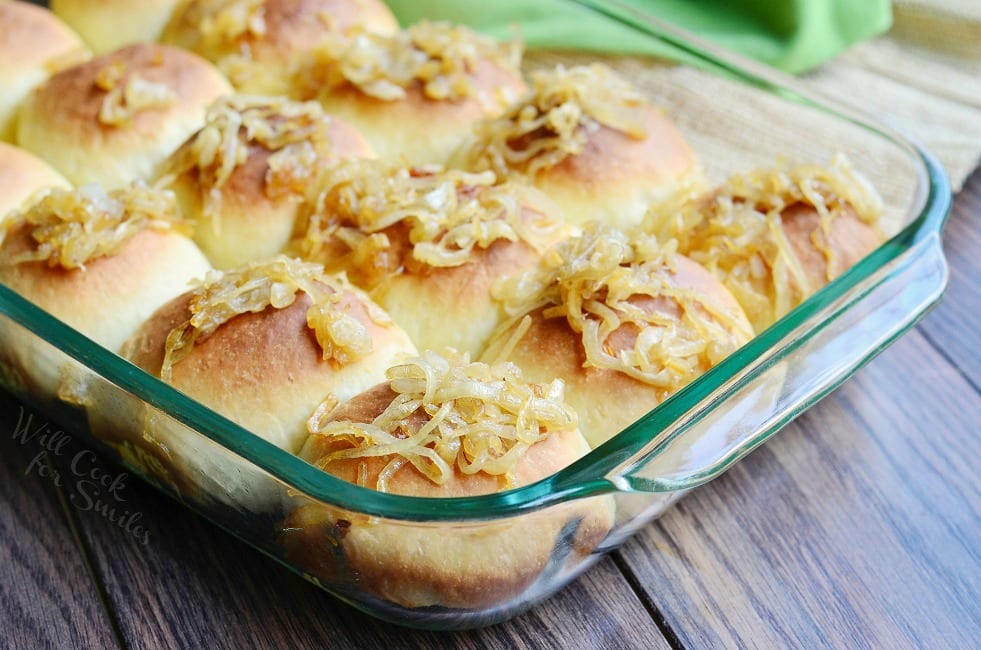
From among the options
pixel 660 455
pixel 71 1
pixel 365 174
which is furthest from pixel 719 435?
pixel 71 1

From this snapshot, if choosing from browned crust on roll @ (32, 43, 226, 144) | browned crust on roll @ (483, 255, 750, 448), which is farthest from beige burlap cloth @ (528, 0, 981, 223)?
browned crust on roll @ (32, 43, 226, 144)

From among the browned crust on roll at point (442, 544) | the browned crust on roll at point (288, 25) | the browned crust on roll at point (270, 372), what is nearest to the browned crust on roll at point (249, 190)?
the browned crust on roll at point (270, 372)

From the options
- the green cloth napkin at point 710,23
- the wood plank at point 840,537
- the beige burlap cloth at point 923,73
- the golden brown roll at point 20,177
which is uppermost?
the golden brown roll at point 20,177

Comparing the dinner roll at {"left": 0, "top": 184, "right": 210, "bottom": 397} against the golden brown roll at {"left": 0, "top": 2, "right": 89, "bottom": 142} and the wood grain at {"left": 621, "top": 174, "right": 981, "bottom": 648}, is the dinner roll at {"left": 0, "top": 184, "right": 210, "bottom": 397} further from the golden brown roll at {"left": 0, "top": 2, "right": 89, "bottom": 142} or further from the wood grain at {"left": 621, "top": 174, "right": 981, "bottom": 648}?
the wood grain at {"left": 621, "top": 174, "right": 981, "bottom": 648}

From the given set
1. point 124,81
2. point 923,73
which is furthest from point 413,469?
point 923,73

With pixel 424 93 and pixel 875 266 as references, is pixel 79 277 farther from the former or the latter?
pixel 875 266

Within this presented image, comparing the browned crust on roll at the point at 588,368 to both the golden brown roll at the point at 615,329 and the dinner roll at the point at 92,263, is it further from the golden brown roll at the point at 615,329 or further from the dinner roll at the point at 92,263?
the dinner roll at the point at 92,263
